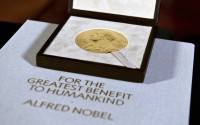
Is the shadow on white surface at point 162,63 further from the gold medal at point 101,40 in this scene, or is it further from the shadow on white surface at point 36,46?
the shadow on white surface at point 36,46

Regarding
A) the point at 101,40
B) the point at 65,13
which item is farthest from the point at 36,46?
the point at 65,13

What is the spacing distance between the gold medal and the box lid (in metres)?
0.06

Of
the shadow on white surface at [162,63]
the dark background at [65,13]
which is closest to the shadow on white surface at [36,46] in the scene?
the shadow on white surface at [162,63]

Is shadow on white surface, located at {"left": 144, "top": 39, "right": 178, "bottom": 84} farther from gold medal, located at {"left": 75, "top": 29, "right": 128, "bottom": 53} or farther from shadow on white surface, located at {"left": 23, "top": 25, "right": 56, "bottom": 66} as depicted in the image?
shadow on white surface, located at {"left": 23, "top": 25, "right": 56, "bottom": 66}

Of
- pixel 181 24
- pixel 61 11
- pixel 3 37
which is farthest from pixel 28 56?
pixel 181 24

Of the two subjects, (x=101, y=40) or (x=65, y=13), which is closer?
(x=101, y=40)

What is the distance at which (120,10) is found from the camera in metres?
0.89

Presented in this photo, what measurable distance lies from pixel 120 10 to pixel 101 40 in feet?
0.40

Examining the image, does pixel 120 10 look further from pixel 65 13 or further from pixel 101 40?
pixel 65 13

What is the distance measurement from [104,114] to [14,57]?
269 millimetres

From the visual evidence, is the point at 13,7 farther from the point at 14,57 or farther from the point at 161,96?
the point at 161,96

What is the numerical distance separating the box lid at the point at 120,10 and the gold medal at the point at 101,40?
61 mm

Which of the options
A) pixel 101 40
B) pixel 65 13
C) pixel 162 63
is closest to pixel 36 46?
pixel 101 40

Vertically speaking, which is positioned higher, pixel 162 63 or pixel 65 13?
pixel 162 63
